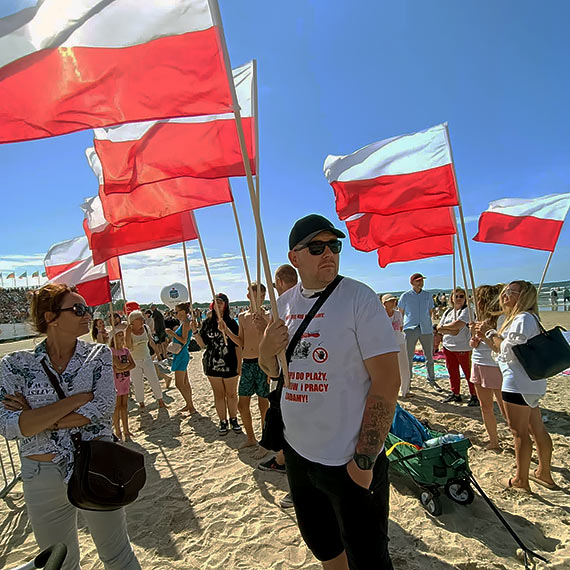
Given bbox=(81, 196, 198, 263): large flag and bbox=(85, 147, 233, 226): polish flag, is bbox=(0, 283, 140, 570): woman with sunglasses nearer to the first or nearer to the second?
bbox=(85, 147, 233, 226): polish flag

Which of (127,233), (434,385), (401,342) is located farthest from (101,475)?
(434,385)

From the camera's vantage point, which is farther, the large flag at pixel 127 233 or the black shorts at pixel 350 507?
the large flag at pixel 127 233

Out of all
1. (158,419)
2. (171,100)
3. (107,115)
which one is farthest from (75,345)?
(158,419)

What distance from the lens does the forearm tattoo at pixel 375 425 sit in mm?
1613

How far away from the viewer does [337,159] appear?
17.1ft

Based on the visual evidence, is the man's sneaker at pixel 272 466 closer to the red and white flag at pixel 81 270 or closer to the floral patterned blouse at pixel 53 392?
the floral patterned blouse at pixel 53 392

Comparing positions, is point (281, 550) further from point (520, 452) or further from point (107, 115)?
point (107, 115)

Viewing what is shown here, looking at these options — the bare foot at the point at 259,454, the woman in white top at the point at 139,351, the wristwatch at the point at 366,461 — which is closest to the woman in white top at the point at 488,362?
the bare foot at the point at 259,454

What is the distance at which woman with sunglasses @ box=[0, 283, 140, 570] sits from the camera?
1.88 meters

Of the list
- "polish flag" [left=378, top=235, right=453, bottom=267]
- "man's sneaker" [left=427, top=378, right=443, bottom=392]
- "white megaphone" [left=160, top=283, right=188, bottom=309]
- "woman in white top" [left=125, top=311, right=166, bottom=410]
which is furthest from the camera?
"white megaphone" [left=160, top=283, right=188, bottom=309]

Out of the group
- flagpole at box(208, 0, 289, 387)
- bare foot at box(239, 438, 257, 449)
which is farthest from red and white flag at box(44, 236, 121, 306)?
flagpole at box(208, 0, 289, 387)

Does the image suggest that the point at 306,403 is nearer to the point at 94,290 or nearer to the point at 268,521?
the point at 268,521

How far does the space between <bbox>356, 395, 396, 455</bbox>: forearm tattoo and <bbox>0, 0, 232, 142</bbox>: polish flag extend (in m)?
2.24

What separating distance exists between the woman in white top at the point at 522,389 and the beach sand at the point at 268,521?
24 centimetres
